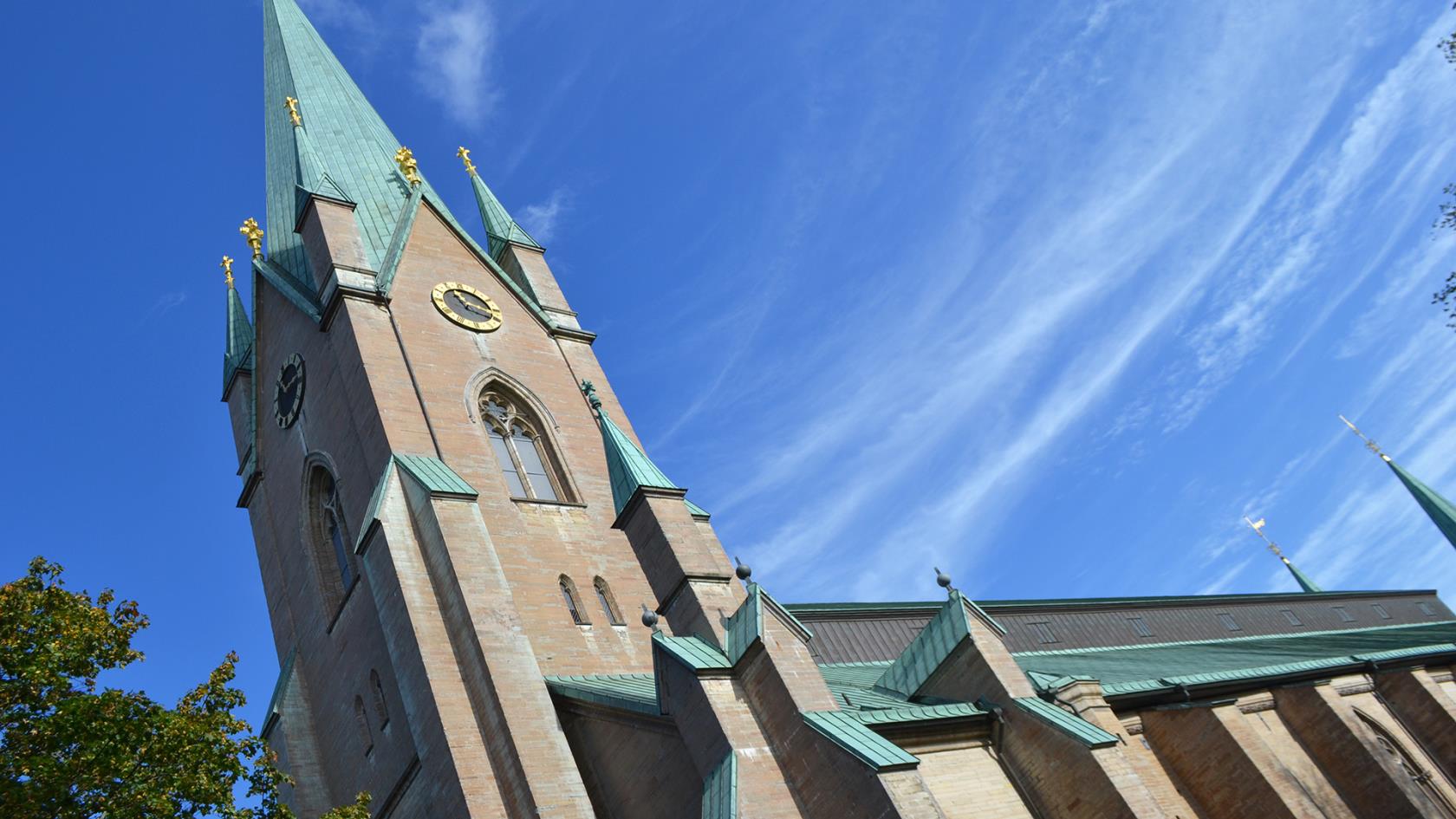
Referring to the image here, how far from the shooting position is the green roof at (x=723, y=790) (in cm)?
1773

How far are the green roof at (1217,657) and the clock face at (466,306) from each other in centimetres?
1530

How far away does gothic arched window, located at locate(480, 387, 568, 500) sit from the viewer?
2797 centimetres

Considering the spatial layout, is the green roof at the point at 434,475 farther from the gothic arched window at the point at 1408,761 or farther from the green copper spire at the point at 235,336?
the gothic arched window at the point at 1408,761

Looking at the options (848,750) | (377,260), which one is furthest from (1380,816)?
(377,260)

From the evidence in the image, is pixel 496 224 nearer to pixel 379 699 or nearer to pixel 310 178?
pixel 310 178

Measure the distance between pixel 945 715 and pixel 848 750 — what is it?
4.05 metres

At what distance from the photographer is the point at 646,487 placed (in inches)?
894

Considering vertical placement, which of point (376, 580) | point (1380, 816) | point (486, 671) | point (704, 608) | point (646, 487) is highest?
point (376, 580)

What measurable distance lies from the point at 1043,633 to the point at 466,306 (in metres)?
21.0

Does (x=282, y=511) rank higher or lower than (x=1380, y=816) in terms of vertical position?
higher

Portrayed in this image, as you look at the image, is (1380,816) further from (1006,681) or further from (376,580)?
(376,580)

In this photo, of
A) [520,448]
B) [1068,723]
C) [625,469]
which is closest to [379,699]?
[520,448]

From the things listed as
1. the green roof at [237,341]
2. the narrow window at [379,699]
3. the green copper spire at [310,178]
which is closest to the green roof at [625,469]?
the narrow window at [379,699]

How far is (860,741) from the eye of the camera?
17859mm
